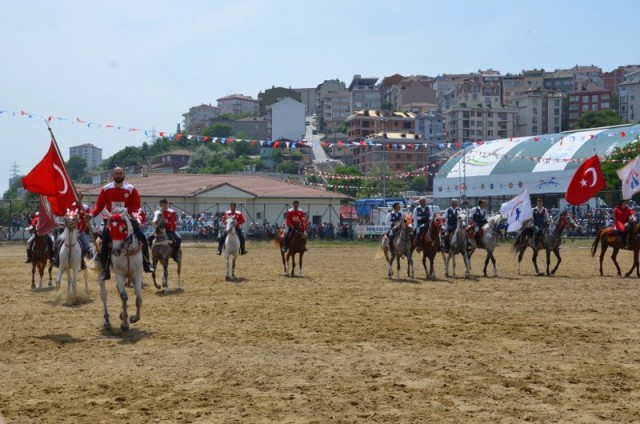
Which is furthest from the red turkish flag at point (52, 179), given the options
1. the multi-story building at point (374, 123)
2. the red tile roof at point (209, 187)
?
the multi-story building at point (374, 123)

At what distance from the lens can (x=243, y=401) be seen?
29.5ft

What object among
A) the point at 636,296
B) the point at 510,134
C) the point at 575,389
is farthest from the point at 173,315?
the point at 510,134

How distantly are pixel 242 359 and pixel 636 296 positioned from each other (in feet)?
38.5

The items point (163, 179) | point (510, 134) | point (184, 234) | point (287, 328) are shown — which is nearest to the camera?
point (287, 328)

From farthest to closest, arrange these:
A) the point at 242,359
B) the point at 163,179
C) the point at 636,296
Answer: the point at 163,179
the point at 636,296
the point at 242,359

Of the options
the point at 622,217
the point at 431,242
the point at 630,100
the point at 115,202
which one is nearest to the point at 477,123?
the point at 630,100

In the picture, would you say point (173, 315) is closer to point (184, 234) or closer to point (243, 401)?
point (243, 401)

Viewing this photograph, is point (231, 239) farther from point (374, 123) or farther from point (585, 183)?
point (374, 123)

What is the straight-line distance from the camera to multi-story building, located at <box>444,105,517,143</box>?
163 metres

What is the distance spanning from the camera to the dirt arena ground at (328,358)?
28.2 ft

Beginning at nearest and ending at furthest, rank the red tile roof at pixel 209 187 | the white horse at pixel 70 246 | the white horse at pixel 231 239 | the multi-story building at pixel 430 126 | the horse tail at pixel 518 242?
the white horse at pixel 70 246
the white horse at pixel 231 239
the horse tail at pixel 518 242
the red tile roof at pixel 209 187
the multi-story building at pixel 430 126

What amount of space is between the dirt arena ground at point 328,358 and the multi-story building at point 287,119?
6330 inches

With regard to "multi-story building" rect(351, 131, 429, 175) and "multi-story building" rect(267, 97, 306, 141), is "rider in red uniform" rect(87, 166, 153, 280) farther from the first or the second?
"multi-story building" rect(267, 97, 306, 141)

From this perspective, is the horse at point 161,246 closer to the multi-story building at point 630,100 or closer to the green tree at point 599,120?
the green tree at point 599,120
